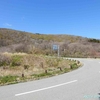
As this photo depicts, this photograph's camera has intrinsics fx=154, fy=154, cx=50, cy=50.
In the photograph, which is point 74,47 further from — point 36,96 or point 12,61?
point 36,96

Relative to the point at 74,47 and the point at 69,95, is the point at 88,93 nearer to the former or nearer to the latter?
the point at 69,95

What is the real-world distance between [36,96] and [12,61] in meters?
23.4

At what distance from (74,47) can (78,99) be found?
57.7 meters

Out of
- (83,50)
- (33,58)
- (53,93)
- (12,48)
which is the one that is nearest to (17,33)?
(12,48)

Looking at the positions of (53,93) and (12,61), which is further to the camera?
(12,61)

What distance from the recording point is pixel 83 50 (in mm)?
60062

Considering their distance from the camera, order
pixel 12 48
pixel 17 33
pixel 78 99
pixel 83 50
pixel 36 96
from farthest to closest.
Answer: pixel 17 33
pixel 83 50
pixel 12 48
pixel 36 96
pixel 78 99

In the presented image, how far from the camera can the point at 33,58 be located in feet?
101

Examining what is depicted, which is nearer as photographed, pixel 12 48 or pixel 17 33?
pixel 12 48

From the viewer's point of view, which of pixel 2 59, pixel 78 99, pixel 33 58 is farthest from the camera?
pixel 33 58

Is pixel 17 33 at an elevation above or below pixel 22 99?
above

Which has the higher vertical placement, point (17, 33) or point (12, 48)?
point (17, 33)

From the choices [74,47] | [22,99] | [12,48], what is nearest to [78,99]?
[22,99]

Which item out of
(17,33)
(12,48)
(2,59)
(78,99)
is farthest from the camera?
(17,33)
